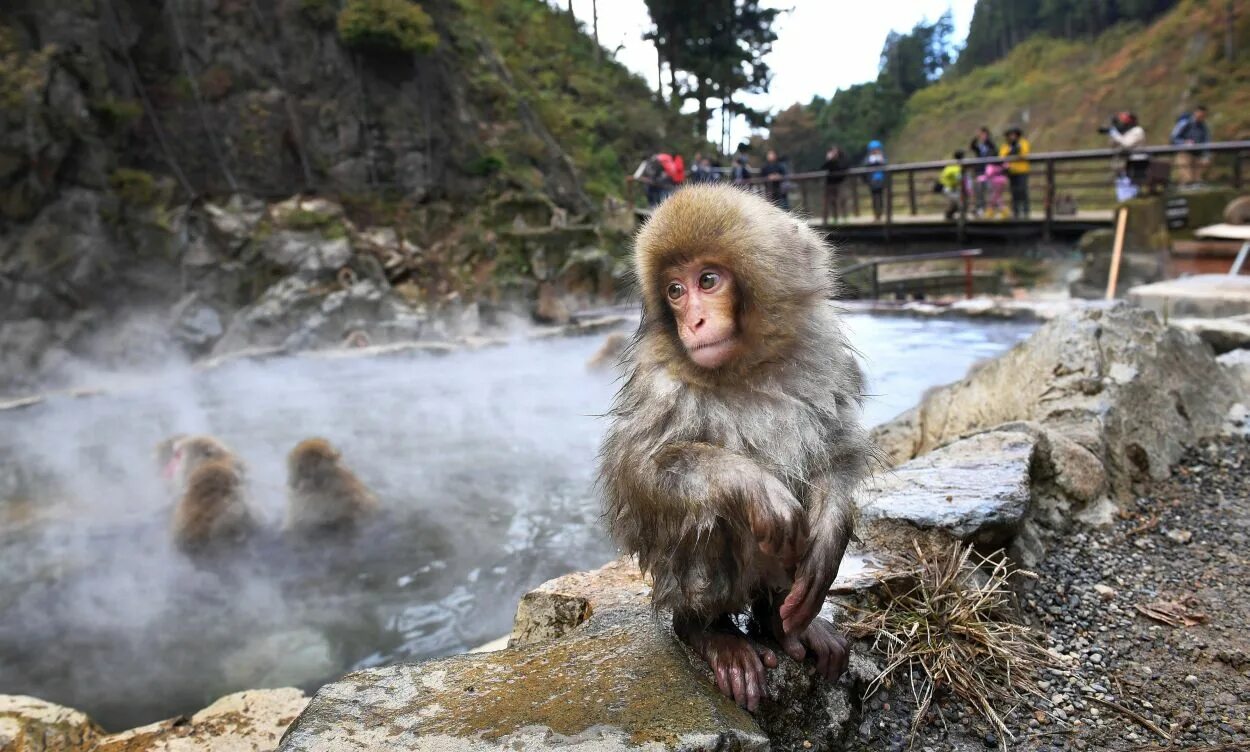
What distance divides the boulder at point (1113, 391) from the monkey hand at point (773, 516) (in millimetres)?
1663

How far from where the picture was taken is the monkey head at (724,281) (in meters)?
1.78

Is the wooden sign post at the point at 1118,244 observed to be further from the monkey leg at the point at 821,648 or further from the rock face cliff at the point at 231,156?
the monkey leg at the point at 821,648

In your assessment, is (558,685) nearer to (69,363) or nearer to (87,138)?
(69,363)

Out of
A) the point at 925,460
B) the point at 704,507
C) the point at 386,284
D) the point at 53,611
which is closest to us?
the point at 704,507

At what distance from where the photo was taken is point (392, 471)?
22.5 ft

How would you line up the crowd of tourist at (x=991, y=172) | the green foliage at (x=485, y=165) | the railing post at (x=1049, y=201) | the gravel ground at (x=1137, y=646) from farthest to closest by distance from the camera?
the green foliage at (x=485, y=165), the railing post at (x=1049, y=201), the crowd of tourist at (x=991, y=172), the gravel ground at (x=1137, y=646)

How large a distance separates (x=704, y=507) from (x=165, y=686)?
11.2ft

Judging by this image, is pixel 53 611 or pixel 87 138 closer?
pixel 53 611

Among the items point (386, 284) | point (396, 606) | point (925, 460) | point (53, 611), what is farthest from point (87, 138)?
point (925, 460)

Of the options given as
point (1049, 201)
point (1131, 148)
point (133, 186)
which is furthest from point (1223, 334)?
point (133, 186)

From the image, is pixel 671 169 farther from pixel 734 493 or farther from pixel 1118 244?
pixel 734 493

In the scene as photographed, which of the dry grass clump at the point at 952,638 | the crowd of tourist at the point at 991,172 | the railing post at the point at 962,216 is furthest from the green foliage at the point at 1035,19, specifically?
the dry grass clump at the point at 952,638

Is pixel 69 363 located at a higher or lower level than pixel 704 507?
lower

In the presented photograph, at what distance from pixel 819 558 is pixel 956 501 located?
0.90 m
